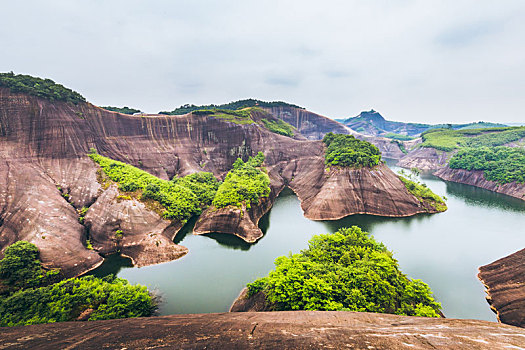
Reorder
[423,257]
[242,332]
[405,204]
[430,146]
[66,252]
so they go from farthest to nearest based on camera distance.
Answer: [430,146] < [405,204] < [423,257] < [66,252] < [242,332]

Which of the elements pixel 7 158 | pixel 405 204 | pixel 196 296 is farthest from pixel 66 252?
pixel 405 204

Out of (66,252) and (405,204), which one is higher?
(405,204)

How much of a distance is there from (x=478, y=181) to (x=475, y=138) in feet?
136

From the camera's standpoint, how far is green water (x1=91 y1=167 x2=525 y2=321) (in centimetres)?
1934

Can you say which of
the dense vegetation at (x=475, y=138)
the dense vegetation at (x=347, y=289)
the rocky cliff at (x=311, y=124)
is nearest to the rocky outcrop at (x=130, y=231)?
the dense vegetation at (x=347, y=289)

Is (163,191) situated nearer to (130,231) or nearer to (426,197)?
(130,231)

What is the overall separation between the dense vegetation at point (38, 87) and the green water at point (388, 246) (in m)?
32.7

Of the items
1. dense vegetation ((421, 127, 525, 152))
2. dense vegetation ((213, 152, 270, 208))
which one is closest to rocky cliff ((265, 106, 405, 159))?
dense vegetation ((421, 127, 525, 152))

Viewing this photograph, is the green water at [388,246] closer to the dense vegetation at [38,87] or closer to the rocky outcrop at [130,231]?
the rocky outcrop at [130,231]

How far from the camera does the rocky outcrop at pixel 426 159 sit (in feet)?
254

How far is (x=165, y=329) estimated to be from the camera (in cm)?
698

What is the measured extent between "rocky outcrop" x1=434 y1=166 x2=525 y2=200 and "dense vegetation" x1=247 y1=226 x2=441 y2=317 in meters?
52.3

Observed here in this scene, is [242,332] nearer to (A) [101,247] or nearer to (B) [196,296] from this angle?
(B) [196,296]

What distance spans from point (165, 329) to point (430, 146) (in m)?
108
